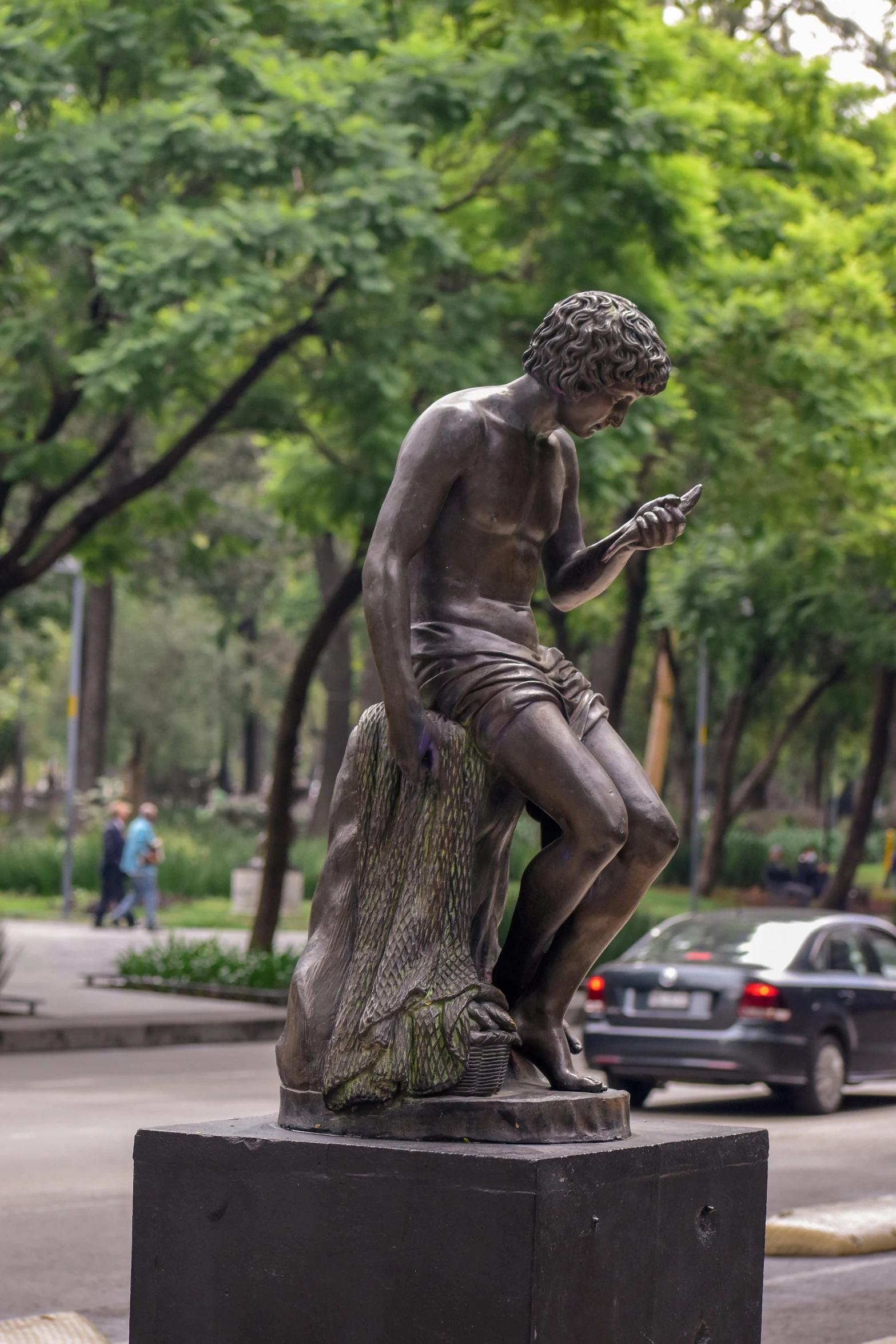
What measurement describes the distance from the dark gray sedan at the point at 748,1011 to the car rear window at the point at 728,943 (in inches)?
0.5

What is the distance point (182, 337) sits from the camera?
558 inches

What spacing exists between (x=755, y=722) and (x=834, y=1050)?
31298 mm

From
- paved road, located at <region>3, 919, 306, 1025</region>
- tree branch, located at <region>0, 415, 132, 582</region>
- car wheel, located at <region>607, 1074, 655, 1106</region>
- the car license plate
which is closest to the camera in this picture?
the car license plate

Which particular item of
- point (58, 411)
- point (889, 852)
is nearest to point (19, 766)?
point (889, 852)

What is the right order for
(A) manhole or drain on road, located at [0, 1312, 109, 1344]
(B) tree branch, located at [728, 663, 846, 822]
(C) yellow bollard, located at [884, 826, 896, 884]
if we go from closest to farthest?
1. (A) manhole or drain on road, located at [0, 1312, 109, 1344]
2. (B) tree branch, located at [728, 663, 846, 822]
3. (C) yellow bollard, located at [884, 826, 896, 884]

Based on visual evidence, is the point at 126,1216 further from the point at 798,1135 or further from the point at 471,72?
the point at 471,72

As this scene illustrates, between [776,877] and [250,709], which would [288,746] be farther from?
[250,709]

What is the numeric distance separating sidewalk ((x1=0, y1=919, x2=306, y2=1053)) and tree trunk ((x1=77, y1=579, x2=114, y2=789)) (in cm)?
1607

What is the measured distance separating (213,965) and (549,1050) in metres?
15.6

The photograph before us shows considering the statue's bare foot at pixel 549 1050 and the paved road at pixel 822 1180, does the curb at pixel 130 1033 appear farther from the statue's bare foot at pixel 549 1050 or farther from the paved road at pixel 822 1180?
A: the statue's bare foot at pixel 549 1050

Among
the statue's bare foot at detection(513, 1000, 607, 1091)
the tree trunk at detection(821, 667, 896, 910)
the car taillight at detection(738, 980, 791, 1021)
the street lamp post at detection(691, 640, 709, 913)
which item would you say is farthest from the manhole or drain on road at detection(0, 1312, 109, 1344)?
the tree trunk at detection(821, 667, 896, 910)

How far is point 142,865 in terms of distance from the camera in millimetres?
30312

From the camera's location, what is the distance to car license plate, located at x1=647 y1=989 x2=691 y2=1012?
1366 cm

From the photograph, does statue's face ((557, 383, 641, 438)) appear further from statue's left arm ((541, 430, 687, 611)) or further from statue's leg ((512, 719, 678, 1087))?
statue's leg ((512, 719, 678, 1087))
